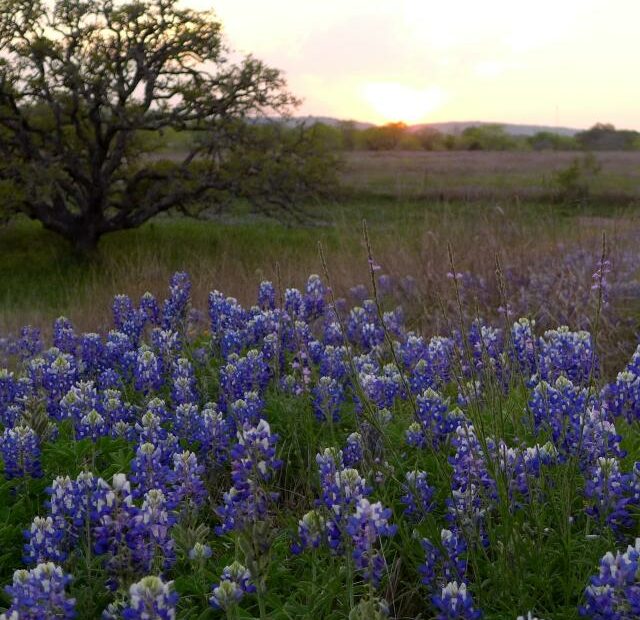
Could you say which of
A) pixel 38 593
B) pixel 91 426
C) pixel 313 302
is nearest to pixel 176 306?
pixel 313 302

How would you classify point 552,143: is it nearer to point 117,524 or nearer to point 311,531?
point 311,531

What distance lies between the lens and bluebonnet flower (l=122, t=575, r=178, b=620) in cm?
198

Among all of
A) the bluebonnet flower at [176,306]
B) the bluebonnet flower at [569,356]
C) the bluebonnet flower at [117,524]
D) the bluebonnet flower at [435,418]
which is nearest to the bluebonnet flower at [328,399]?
the bluebonnet flower at [435,418]

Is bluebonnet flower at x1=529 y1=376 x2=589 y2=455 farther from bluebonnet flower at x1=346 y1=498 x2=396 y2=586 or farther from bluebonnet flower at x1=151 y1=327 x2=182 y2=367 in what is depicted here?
bluebonnet flower at x1=151 y1=327 x2=182 y2=367

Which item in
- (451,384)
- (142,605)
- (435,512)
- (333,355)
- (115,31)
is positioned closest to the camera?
(142,605)

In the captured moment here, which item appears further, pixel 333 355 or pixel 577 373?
pixel 333 355

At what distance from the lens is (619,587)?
2.35 metres

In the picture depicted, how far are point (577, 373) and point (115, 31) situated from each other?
1947 centimetres

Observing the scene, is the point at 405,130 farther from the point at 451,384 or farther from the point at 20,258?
the point at 451,384

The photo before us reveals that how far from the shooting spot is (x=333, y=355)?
4.70m

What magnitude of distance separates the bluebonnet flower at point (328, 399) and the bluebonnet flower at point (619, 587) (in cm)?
169

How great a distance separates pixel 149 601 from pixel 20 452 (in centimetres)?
176

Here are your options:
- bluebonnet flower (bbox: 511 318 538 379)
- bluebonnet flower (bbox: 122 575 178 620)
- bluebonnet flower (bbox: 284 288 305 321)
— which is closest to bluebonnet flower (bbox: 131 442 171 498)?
bluebonnet flower (bbox: 122 575 178 620)

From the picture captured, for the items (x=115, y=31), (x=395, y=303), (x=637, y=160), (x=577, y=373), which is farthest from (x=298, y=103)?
(x=637, y=160)
